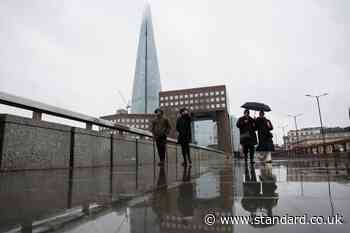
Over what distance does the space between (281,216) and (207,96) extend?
7431 centimetres

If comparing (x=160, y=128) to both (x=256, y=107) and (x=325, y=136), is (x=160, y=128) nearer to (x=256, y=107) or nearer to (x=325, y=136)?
(x=256, y=107)

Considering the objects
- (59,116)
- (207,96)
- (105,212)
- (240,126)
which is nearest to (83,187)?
(105,212)

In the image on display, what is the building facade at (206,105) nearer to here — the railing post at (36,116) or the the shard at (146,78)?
the the shard at (146,78)

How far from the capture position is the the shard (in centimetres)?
11688

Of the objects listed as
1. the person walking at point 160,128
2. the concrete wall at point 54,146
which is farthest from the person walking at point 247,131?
the concrete wall at point 54,146

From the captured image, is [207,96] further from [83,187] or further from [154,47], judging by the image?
[83,187]

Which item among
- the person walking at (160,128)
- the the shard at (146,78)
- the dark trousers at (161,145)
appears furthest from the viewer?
the the shard at (146,78)

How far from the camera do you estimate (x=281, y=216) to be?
155 cm

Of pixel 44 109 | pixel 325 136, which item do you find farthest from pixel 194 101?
pixel 44 109

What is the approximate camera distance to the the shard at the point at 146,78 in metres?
117

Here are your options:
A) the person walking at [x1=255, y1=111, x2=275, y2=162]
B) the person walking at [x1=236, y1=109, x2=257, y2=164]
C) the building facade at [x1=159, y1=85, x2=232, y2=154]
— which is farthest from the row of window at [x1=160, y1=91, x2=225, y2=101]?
the person walking at [x1=236, y1=109, x2=257, y2=164]

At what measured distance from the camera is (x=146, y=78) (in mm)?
118250

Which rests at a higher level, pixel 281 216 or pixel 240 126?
pixel 240 126

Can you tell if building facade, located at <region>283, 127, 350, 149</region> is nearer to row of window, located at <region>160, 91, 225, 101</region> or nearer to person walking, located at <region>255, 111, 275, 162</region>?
row of window, located at <region>160, 91, 225, 101</region>
